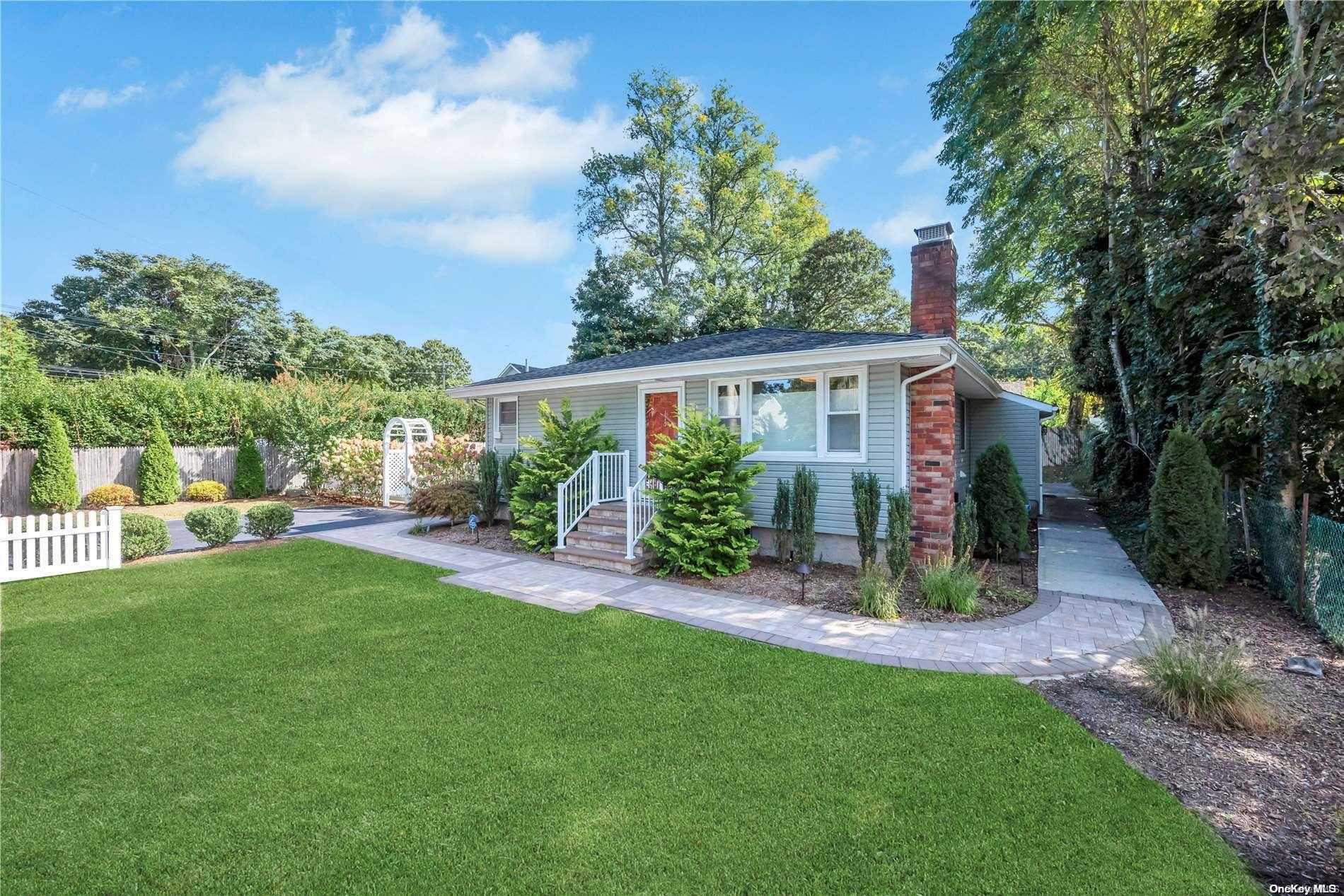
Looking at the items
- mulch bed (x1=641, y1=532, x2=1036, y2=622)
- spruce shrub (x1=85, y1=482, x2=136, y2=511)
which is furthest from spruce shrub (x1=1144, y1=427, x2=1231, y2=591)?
spruce shrub (x1=85, y1=482, x2=136, y2=511)

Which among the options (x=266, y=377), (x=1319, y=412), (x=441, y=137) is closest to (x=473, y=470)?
(x=441, y=137)

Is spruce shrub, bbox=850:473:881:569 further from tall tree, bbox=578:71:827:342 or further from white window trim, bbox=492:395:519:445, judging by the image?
tall tree, bbox=578:71:827:342

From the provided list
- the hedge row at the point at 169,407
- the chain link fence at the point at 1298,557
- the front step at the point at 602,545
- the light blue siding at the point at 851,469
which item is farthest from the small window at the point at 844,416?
the hedge row at the point at 169,407

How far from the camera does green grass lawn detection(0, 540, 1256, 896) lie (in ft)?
7.09

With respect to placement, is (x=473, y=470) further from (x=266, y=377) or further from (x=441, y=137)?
(x=266, y=377)

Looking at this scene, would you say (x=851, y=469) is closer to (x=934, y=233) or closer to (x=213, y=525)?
(x=934, y=233)

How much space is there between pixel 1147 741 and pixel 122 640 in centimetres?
770

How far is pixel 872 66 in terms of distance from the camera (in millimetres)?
10594

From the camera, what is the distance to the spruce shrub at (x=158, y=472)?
1423 cm

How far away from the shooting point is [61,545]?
24.3 ft

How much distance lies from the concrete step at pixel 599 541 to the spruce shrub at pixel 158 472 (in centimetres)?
1327

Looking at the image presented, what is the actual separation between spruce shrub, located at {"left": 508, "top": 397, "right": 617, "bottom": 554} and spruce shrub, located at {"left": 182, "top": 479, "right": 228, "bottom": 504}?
1180 cm

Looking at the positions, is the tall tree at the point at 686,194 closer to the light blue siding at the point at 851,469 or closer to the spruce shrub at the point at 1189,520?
the light blue siding at the point at 851,469

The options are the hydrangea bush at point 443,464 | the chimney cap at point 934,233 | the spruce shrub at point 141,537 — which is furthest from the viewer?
the hydrangea bush at point 443,464
